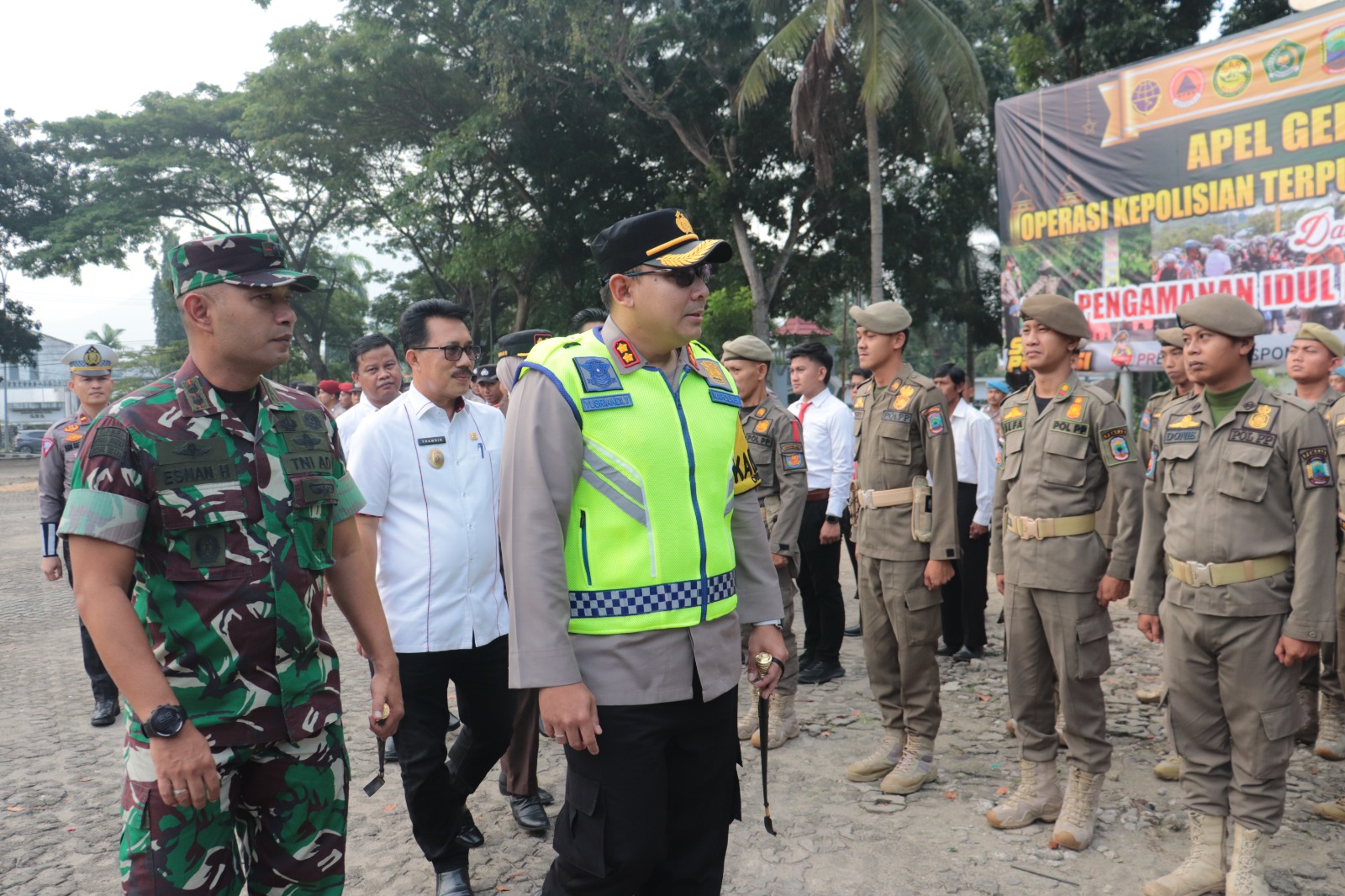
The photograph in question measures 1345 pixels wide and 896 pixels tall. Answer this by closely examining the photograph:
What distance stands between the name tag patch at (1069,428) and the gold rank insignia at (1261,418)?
2.02ft

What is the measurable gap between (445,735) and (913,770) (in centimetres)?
222

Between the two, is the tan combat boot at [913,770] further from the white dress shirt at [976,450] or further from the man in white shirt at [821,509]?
the white dress shirt at [976,450]

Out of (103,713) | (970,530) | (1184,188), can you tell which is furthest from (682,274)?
(1184,188)

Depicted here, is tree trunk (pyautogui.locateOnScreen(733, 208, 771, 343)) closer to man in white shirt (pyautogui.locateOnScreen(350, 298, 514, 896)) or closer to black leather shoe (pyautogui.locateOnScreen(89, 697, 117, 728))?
black leather shoe (pyautogui.locateOnScreen(89, 697, 117, 728))

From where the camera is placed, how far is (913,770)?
4258 millimetres

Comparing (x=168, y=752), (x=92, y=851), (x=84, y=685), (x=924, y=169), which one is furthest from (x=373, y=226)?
(x=168, y=752)

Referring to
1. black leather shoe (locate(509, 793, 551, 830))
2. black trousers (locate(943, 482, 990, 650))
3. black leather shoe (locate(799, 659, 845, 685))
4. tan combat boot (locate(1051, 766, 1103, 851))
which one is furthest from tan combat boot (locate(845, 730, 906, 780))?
black trousers (locate(943, 482, 990, 650))

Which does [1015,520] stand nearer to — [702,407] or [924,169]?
[702,407]

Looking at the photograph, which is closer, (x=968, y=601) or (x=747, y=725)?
(x=747, y=725)

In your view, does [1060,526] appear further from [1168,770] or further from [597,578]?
[597,578]

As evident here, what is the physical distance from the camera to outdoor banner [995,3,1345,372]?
27.4ft

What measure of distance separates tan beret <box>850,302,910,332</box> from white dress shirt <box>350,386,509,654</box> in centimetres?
205

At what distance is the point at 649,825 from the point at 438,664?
1.37 metres

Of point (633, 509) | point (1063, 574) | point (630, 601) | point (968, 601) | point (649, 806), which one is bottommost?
point (968, 601)
